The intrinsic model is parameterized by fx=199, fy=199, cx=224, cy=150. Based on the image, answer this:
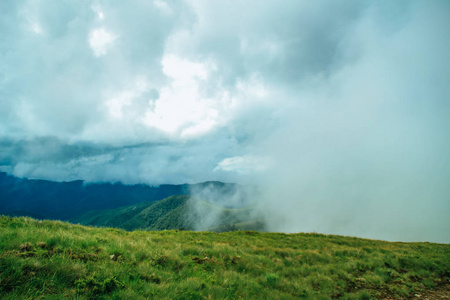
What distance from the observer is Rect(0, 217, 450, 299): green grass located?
5.27 meters

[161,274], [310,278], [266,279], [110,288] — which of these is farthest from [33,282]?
[310,278]

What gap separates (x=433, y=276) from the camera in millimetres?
12227

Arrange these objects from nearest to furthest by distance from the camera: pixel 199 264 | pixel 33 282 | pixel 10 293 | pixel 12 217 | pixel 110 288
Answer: pixel 10 293
pixel 33 282
pixel 110 288
pixel 199 264
pixel 12 217

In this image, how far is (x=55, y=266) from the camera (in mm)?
5691

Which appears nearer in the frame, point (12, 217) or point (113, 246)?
point (113, 246)

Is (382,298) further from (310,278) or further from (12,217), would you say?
(12,217)

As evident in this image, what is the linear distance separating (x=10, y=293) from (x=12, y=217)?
988 cm

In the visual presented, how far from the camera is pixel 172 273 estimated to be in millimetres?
7676

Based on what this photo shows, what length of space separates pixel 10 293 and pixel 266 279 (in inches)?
346

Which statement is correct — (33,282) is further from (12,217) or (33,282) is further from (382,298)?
(382,298)

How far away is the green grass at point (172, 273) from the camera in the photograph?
5273 mm

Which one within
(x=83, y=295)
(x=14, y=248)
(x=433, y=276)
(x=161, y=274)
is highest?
(x=14, y=248)

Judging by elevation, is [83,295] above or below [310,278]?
above

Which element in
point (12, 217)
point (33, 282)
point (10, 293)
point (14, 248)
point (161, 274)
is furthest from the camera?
point (12, 217)
